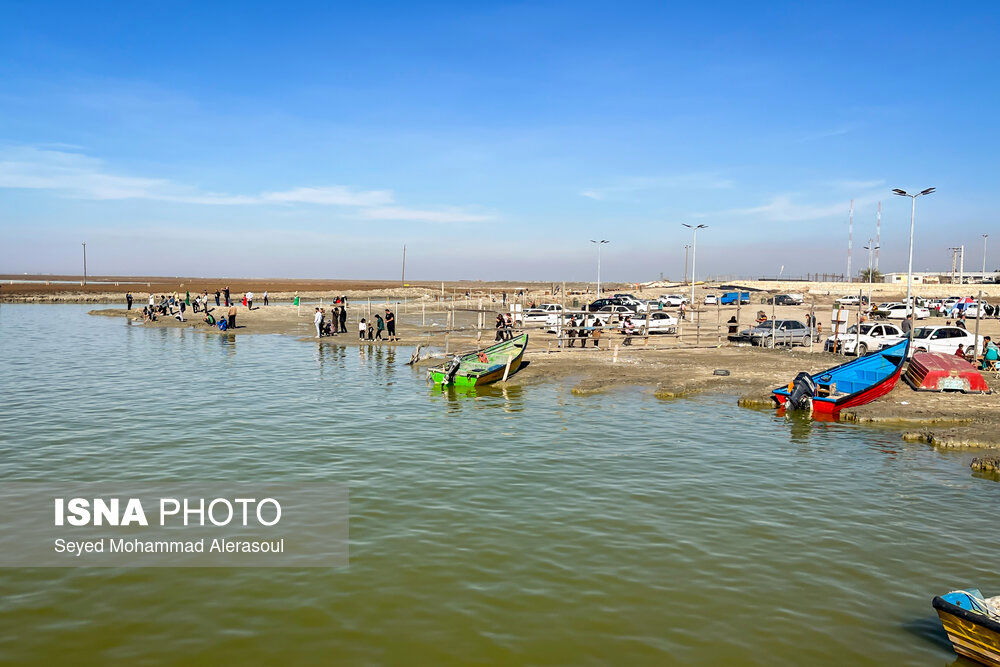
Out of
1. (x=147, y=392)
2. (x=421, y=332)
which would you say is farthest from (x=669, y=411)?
(x=421, y=332)

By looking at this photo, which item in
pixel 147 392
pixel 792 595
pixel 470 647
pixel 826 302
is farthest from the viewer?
pixel 826 302

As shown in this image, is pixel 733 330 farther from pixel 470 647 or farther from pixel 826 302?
pixel 826 302

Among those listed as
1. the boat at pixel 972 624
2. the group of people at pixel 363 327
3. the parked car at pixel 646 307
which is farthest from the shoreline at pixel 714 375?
the boat at pixel 972 624

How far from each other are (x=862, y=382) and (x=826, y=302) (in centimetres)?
7102

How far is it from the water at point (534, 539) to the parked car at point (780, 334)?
1815 cm

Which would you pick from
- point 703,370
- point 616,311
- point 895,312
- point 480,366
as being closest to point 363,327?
point 480,366

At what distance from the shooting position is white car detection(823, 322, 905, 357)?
115ft

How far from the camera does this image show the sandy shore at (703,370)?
21953 mm

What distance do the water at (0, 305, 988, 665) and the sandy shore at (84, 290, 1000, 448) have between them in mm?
1880

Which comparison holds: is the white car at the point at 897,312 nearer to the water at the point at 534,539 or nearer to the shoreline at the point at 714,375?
the shoreline at the point at 714,375

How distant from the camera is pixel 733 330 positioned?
143ft

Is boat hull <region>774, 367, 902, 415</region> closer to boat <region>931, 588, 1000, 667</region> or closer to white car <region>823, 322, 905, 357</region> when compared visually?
white car <region>823, 322, 905, 357</region>

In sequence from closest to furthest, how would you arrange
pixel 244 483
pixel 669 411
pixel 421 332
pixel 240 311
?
pixel 244 483
pixel 669 411
pixel 421 332
pixel 240 311

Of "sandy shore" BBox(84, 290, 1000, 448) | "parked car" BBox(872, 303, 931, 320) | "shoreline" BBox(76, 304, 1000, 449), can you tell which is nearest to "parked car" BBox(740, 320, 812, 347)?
"sandy shore" BBox(84, 290, 1000, 448)
